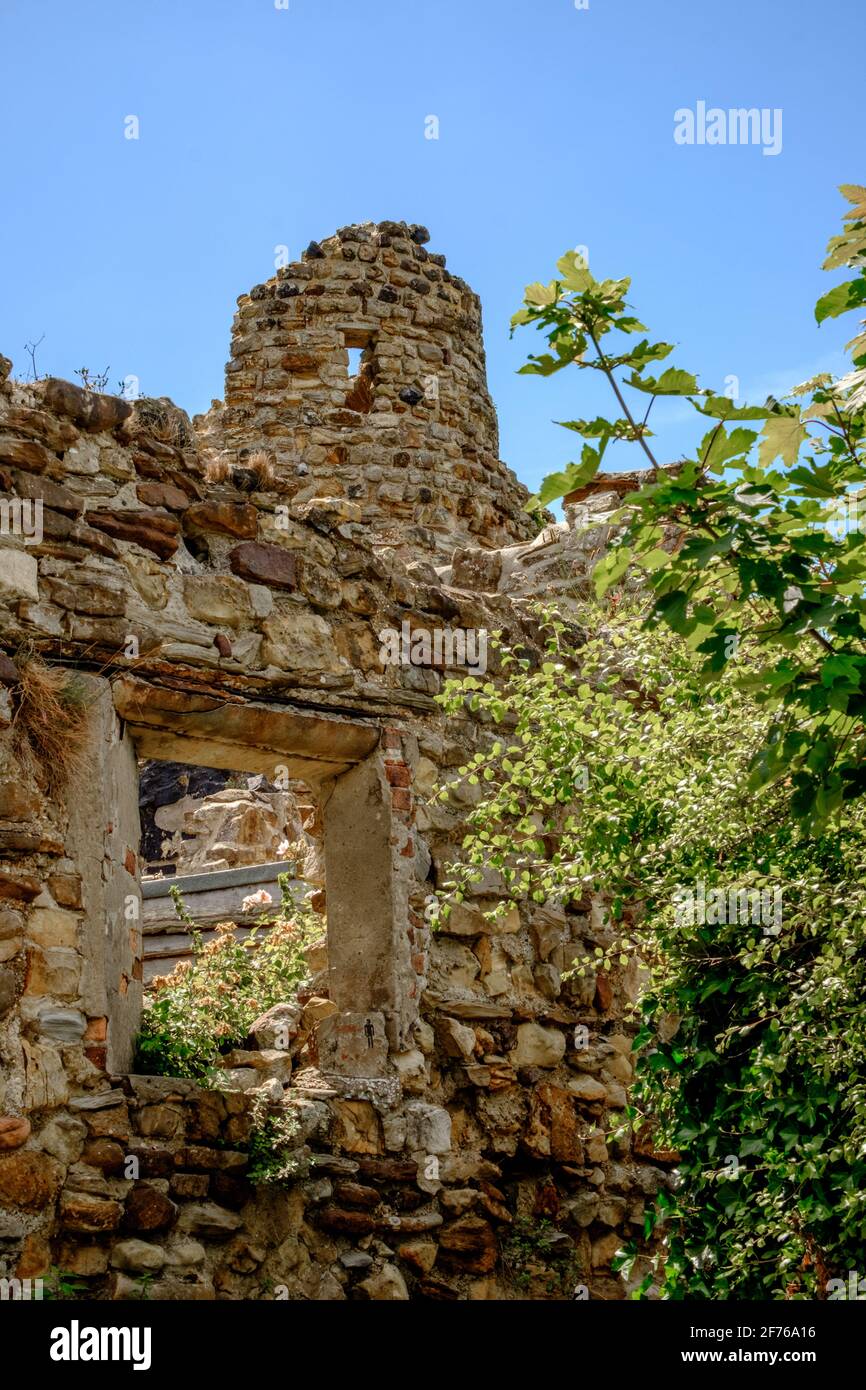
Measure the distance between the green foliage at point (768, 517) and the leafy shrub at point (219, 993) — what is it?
2.10 metres

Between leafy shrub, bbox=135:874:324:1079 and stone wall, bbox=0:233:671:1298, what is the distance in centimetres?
11

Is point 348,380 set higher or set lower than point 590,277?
higher

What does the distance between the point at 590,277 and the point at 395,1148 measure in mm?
2762

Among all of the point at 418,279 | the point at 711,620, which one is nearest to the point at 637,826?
the point at 711,620

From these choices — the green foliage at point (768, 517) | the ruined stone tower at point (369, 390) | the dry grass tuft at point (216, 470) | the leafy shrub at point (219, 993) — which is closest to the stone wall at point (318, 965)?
the dry grass tuft at point (216, 470)

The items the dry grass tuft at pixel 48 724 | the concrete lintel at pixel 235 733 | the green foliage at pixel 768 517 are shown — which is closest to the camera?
the green foliage at pixel 768 517

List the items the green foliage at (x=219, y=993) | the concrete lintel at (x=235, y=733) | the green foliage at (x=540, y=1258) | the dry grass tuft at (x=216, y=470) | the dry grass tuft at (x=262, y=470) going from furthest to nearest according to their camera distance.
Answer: the dry grass tuft at (x=262, y=470) → the dry grass tuft at (x=216, y=470) → the green foliage at (x=540, y=1258) → the concrete lintel at (x=235, y=733) → the green foliage at (x=219, y=993)

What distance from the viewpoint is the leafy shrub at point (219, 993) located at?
4.39 meters

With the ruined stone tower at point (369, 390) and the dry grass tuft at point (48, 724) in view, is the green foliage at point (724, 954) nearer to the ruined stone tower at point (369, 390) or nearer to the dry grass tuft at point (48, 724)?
the dry grass tuft at point (48, 724)

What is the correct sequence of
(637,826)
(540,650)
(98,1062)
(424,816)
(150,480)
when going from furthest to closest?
(540,650) → (424,816) → (150,480) → (637,826) → (98,1062)

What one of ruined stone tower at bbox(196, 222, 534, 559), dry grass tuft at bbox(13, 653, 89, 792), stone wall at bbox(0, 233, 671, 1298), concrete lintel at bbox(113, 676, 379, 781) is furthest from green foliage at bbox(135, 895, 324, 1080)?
ruined stone tower at bbox(196, 222, 534, 559)

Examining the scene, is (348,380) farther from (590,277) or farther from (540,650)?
(590,277)

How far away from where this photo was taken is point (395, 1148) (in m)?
4.63
